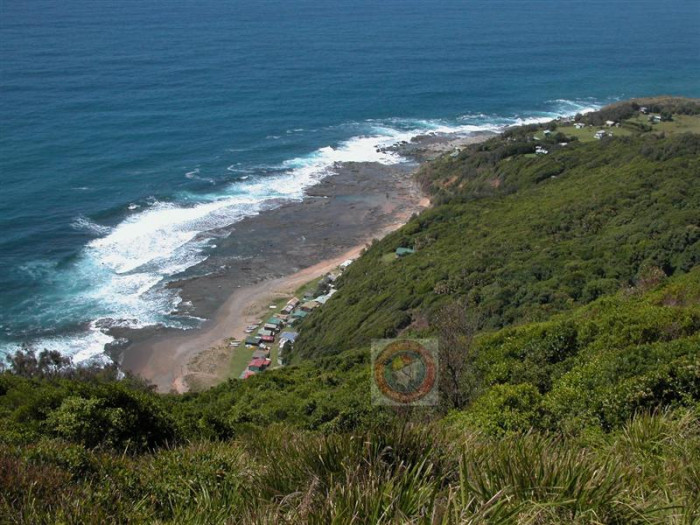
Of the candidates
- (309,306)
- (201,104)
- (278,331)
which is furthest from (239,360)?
(201,104)

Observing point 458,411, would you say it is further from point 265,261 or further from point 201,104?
point 201,104

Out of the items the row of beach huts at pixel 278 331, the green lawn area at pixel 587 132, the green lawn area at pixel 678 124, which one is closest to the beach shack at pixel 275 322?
the row of beach huts at pixel 278 331

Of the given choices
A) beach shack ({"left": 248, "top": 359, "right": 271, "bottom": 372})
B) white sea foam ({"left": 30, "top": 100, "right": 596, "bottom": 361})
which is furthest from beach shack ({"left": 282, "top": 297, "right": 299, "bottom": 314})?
white sea foam ({"left": 30, "top": 100, "right": 596, "bottom": 361})

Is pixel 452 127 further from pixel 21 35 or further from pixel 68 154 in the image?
pixel 21 35

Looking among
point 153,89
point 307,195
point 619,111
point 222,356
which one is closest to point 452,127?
point 619,111

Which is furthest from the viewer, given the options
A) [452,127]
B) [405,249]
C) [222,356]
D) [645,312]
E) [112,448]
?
[452,127]

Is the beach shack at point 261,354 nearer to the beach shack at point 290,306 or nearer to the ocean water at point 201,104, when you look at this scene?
the beach shack at point 290,306

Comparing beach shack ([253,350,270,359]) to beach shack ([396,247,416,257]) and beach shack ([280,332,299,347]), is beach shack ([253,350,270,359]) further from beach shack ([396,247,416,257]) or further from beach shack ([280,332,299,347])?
beach shack ([396,247,416,257])
